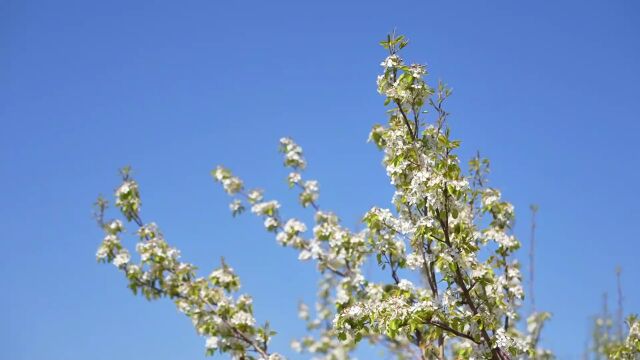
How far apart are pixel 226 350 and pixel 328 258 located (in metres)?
1.85

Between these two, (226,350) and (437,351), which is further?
(226,350)

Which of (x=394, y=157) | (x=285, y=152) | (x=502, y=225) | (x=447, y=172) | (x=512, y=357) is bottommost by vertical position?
(x=512, y=357)

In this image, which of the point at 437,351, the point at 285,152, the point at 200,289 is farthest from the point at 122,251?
the point at 437,351

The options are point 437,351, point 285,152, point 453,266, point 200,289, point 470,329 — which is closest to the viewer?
point 453,266

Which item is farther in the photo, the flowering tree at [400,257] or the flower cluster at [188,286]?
the flower cluster at [188,286]

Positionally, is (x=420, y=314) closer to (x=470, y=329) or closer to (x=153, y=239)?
(x=470, y=329)

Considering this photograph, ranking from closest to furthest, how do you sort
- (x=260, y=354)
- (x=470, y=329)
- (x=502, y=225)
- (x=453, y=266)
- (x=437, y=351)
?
(x=453, y=266), (x=470, y=329), (x=437, y=351), (x=502, y=225), (x=260, y=354)

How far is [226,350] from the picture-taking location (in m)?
7.83

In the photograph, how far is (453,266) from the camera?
14.4 feet

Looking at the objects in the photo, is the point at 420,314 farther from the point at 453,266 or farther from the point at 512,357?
the point at 512,357

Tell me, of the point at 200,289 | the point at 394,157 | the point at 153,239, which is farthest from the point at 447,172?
the point at 153,239

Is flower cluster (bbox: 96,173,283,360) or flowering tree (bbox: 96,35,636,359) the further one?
flower cluster (bbox: 96,173,283,360)

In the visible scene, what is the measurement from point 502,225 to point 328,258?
2.67m

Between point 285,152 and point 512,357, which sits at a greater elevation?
point 285,152
